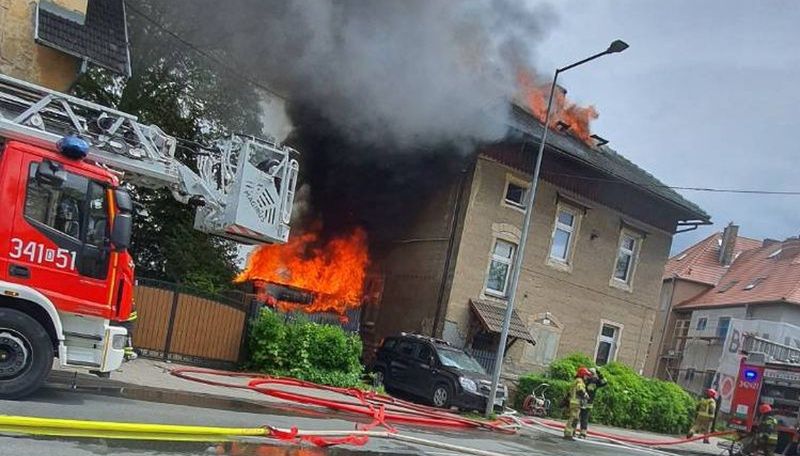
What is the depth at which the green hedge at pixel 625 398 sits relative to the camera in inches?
770

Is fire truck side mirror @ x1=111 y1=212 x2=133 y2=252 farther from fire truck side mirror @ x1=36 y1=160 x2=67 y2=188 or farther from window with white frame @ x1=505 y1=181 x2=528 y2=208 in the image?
window with white frame @ x1=505 y1=181 x2=528 y2=208

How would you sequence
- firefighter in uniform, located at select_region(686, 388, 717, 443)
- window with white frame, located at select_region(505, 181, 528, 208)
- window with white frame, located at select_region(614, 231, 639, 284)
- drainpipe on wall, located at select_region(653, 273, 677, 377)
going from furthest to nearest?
drainpipe on wall, located at select_region(653, 273, 677, 377) < window with white frame, located at select_region(614, 231, 639, 284) < window with white frame, located at select_region(505, 181, 528, 208) < firefighter in uniform, located at select_region(686, 388, 717, 443)

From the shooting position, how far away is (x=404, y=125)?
18922 millimetres

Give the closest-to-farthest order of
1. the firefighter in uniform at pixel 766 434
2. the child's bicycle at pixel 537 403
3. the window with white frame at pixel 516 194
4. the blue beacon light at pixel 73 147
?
the blue beacon light at pixel 73 147
the firefighter in uniform at pixel 766 434
the child's bicycle at pixel 537 403
the window with white frame at pixel 516 194

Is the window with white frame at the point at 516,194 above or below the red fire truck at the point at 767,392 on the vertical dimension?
above

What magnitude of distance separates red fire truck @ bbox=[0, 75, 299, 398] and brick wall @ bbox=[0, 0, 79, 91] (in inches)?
237

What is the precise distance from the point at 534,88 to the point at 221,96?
9034 mm

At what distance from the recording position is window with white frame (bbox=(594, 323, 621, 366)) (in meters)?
23.2

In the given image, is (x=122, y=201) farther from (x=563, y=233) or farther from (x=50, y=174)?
(x=563, y=233)

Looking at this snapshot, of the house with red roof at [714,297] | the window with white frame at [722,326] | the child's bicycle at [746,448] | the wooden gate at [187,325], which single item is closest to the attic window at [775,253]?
the house with red roof at [714,297]

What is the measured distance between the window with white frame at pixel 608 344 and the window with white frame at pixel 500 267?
15.6ft

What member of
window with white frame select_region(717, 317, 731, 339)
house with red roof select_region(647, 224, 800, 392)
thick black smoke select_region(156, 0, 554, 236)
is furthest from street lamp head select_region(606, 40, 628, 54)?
window with white frame select_region(717, 317, 731, 339)

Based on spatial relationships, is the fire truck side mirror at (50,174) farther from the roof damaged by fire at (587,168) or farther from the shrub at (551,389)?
the shrub at (551,389)

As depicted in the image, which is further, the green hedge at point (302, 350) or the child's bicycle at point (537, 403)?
the child's bicycle at point (537, 403)
